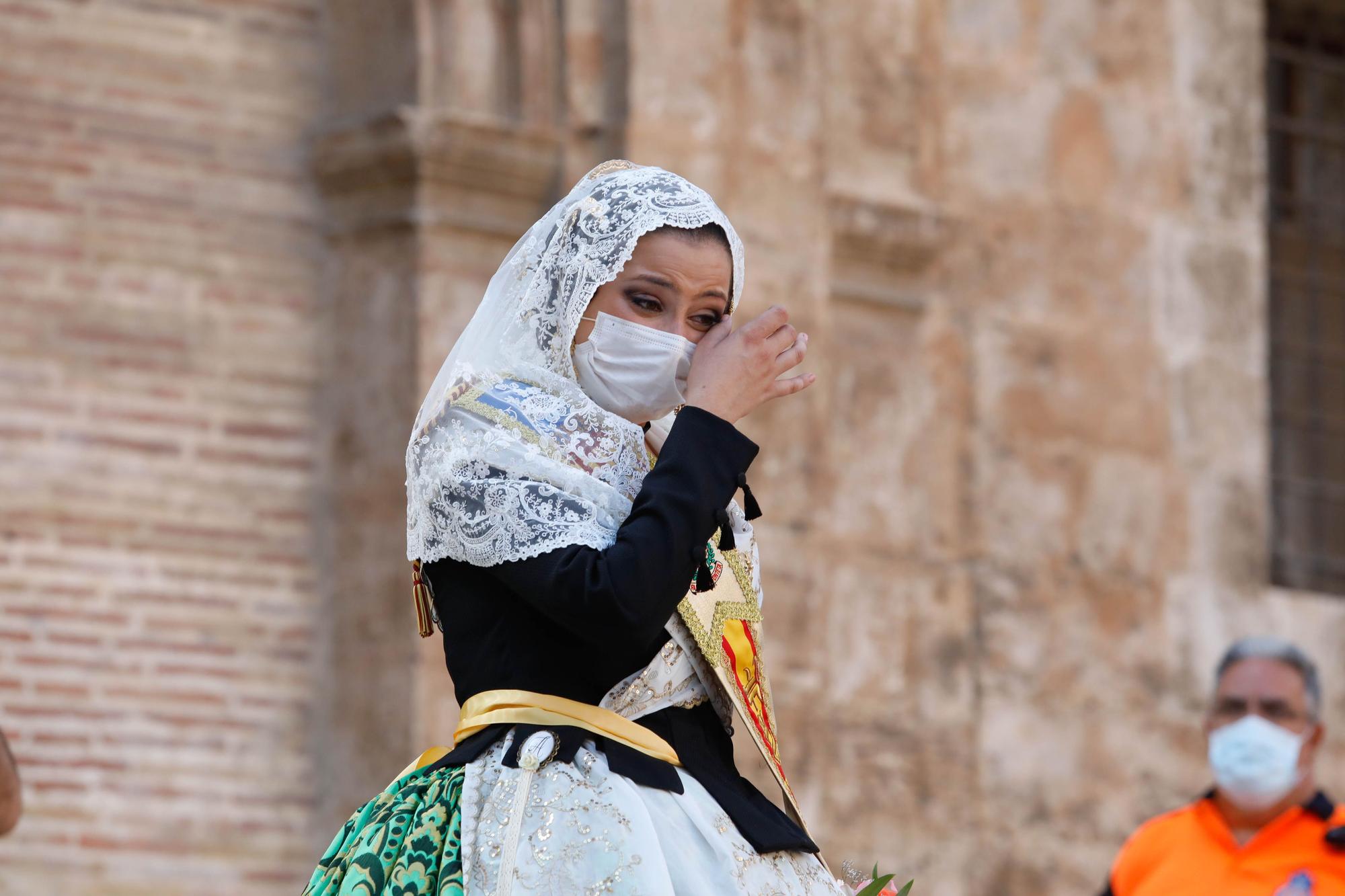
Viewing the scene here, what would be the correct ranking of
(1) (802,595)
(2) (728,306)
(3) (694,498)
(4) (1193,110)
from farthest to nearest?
1. (4) (1193,110)
2. (1) (802,595)
3. (2) (728,306)
4. (3) (694,498)

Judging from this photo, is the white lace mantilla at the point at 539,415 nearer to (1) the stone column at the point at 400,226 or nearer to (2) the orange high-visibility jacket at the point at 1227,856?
(2) the orange high-visibility jacket at the point at 1227,856

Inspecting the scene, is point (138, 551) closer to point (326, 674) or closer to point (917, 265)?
point (326, 674)

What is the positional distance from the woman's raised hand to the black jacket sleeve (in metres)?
0.07

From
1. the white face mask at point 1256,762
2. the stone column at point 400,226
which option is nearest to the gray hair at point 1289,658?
the white face mask at point 1256,762

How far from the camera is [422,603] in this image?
120 inches

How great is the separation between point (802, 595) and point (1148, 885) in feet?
6.62

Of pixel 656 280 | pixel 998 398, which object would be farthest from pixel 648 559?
pixel 998 398

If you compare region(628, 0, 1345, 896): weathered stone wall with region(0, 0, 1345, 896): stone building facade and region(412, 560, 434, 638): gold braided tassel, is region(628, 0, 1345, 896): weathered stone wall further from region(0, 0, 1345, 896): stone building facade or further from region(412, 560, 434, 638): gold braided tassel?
region(412, 560, 434, 638): gold braided tassel

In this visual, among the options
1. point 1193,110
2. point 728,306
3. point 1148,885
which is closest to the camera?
point 728,306

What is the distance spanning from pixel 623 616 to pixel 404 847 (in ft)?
1.32

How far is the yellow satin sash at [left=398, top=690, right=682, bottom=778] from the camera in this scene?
113 inches

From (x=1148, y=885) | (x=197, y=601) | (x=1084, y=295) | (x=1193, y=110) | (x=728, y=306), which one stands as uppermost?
(x=1193, y=110)

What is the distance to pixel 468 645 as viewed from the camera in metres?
2.92

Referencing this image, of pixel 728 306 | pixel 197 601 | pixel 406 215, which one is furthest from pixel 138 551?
pixel 728 306
